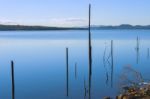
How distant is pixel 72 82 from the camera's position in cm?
2502

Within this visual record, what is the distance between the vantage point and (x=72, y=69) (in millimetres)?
30422

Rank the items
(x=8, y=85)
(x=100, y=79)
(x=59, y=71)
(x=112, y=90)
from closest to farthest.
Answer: (x=112, y=90) → (x=8, y=85) → (x=100, y=79) → (x=59, y=71)

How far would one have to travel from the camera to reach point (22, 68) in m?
31.7

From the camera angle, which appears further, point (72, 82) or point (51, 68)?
point (51, 68)

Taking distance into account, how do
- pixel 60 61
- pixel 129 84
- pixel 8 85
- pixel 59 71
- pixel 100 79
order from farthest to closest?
pixel 60 61
pixel 59 71
pixel 100 79
pixel 8 85
pixel 129 84

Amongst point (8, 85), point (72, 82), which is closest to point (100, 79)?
point (72, 82)

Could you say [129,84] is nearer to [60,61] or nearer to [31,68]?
[31,68]

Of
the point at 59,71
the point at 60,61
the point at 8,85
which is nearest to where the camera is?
the point at 8,85

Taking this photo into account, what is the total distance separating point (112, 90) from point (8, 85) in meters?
7.67

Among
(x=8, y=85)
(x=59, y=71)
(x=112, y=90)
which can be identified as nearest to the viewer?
(x=112, y=90)

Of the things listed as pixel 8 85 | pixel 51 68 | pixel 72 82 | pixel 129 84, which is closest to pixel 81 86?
pixel 72 82

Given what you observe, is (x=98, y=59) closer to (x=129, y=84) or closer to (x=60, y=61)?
(x=60, y=61)

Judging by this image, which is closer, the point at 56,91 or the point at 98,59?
the point at 56,91

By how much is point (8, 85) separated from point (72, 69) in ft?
25.7
